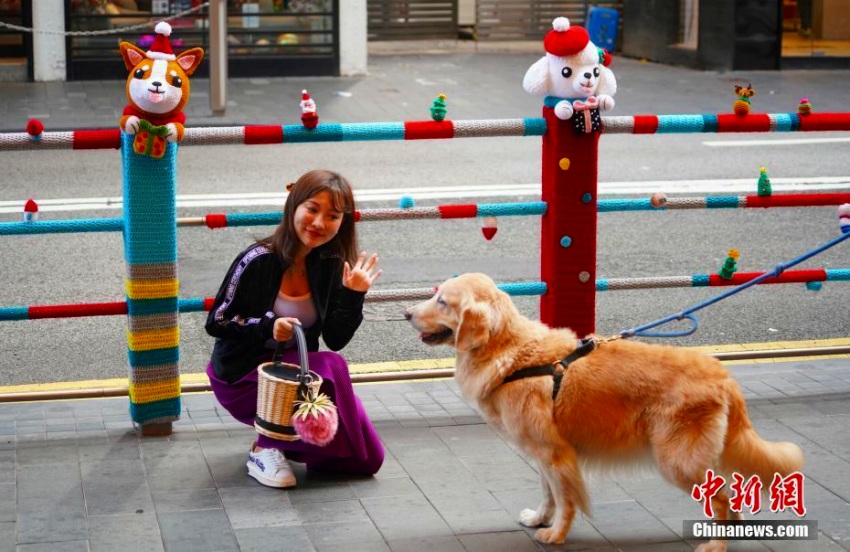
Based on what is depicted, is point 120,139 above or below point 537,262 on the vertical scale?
above

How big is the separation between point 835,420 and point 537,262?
12.5 feet

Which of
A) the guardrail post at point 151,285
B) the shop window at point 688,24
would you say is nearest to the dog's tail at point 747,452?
the guardrail post at point 151,285

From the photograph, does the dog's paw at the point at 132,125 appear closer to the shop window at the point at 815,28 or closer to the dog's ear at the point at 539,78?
the dog's ear at the point at 539,78

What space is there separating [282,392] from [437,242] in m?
5.58

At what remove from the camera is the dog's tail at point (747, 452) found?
15.8 feet

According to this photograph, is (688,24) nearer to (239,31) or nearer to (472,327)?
(239,31)

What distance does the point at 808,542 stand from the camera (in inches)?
195

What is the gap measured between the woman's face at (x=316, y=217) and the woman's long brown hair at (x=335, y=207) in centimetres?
2

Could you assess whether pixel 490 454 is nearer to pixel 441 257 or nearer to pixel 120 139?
pixel 120 139

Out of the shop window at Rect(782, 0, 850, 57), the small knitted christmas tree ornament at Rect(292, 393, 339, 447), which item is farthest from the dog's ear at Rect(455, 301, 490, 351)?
the shop window at Rect(782, 0, 850, 57)

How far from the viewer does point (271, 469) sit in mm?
5523

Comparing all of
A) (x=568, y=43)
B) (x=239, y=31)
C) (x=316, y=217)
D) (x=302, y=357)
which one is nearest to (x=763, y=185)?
Answer: (x=568, y=43)

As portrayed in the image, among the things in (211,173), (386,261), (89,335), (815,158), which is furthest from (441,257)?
(815,158)

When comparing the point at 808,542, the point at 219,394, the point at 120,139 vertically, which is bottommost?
the point at 808,542
